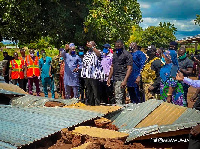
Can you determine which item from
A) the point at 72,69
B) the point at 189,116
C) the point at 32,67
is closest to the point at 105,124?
the point at 189,116

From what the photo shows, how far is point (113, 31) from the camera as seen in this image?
13125 millimetres

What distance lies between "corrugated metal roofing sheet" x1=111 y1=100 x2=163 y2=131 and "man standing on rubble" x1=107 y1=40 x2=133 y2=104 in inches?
57.1

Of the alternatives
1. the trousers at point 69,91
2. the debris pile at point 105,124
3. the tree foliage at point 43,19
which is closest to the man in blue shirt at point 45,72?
the trousers at point 69,91

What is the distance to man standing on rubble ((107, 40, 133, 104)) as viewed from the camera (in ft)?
20.5

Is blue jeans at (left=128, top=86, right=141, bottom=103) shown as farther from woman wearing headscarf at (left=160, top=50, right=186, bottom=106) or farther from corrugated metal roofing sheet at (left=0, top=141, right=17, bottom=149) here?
corrugated metal roofing sheet at (left=0, top=141, right=17, bottom=149)

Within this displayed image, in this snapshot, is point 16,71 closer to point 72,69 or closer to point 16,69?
point 16,69

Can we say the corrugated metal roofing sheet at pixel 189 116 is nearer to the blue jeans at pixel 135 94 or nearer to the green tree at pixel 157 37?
→ the blue jeans at pixel 135 94

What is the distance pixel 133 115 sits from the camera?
14.8 ft

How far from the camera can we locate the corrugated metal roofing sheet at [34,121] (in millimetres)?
3648

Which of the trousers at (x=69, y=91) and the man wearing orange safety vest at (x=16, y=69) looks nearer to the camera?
the trousers at (x=69, y=91)

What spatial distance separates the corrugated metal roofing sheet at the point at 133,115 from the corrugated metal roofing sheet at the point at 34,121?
0.37m

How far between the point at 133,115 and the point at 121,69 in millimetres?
2031

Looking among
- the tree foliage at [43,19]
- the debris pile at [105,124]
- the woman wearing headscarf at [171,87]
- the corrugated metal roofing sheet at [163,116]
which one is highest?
the tree foliage at [43,19]

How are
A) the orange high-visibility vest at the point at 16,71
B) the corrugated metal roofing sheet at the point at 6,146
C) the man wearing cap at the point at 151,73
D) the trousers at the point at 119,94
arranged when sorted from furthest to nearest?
the orange high-visibility vest at the point at 16,71 → the man wearing cap at the point at 151,73 → the trousers at the point at 119,94 → the corrugated metal roofing sheet at the point at 6,146
